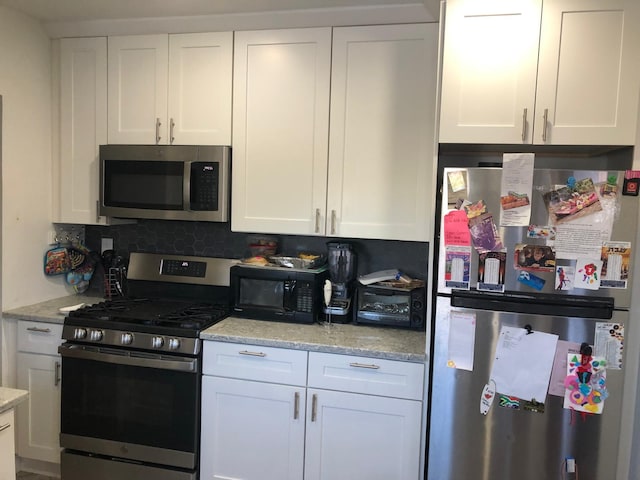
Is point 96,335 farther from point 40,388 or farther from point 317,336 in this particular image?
point 317,336

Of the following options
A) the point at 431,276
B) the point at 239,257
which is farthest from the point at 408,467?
the point at 239,257

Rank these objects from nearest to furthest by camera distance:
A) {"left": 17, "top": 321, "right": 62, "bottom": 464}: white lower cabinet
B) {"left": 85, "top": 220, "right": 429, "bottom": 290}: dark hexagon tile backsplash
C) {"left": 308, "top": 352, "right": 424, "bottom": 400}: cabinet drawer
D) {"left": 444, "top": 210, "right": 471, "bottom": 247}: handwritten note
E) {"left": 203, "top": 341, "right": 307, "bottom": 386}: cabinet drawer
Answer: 1. {"left": 444, "top": 210, "right": 471, "bottom": 247}: handwritten note
2. {"left": 308, "top": 352, "right": 424, "bottom": 400}: cabinet drawer
3. {"left": 203, "top": 341, "right": 307, "bottom": 386}: cabinet drawer
4. {"left": 17, "top": 321, "right": 62, "bottom": 464}: white lower cabinet
5. {"left": 85, "top": 220, "right": 429, "bottom": 290}: dark hexagon tile backsplash

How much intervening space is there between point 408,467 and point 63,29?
288cm

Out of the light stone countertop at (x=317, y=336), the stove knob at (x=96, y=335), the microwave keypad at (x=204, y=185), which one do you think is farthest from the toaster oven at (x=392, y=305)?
the stove knob at (x=96, y=335)

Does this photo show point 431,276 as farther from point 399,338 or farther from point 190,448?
point 190,448

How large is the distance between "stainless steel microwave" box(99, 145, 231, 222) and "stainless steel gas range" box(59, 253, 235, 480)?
0.55m

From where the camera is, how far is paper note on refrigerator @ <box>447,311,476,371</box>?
1.93m

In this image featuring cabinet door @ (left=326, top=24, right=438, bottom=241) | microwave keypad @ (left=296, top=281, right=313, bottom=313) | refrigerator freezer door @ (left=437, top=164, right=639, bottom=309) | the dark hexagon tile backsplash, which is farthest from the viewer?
the dark hexagon tile backsplash

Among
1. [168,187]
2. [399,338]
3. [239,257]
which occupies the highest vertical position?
[168,187]

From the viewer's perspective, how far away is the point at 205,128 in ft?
8.65

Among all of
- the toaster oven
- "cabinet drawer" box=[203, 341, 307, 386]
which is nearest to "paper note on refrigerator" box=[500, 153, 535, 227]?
the toaster oven

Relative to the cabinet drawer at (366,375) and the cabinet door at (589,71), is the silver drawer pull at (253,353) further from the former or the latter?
the cabinet door at (589,71)

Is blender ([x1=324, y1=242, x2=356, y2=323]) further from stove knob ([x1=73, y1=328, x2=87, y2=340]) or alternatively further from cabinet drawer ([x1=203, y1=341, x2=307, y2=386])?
stove knob ([x1=73, y1=328, x2=87, y2=340])

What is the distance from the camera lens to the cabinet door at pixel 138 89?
2666mm
